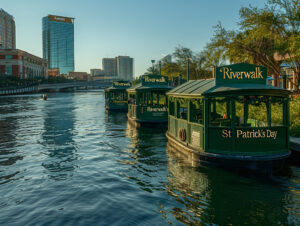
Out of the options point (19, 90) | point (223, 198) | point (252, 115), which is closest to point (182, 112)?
point (252, 115)

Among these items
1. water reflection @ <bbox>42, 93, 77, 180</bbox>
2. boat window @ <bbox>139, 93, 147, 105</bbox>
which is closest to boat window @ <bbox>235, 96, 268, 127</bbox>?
boat window @ <bbox>139, 93, 147, 105</bbox>

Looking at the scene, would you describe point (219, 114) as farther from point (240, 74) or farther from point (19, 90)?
point (19, 90)

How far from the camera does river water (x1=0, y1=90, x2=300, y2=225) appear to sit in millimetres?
8062

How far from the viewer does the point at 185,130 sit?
13.6m

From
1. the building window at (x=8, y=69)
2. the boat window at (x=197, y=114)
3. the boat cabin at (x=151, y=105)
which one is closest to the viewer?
the boat window at (x=197, y=114)

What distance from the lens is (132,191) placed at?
10039 millimetres

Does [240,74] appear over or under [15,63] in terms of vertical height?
under

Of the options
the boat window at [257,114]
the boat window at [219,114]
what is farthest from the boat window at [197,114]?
the boat window at [257,114]

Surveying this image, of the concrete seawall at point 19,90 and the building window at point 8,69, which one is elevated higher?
the building window at point 8,69

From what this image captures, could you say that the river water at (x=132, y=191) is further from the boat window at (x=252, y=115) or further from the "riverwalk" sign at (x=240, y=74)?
the "riverwalk" sign at (x=240, y=74)

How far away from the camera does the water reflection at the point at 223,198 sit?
7934 mm

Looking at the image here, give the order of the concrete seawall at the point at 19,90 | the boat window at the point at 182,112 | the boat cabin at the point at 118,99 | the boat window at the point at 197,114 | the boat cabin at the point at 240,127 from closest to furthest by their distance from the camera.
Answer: the boat cabin at the point at 240,127 → the boat window at the point at 197,114 → the boat window at the point at 182,112 → the boat cabin at the point at 118,99 → the concrete seawall at the point at 19,90

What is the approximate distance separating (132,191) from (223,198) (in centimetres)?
294

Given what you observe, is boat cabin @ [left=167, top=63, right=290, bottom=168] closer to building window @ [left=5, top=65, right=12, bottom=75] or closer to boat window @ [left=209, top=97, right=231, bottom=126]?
boat window @ [left=209, top=97, right=231, bottom=126]
